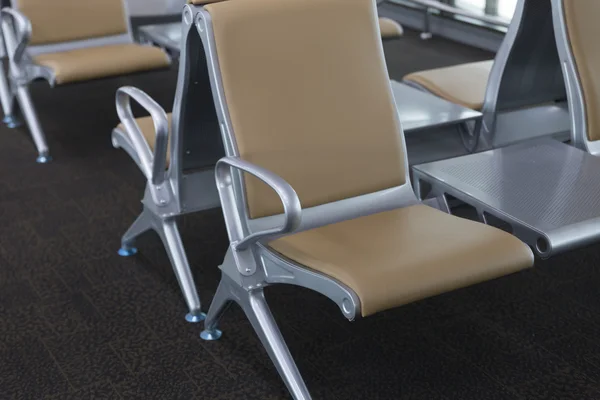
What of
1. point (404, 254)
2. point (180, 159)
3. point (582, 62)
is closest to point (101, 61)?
point (180, 159)

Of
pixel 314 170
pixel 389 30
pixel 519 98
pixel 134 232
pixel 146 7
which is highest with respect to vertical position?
pixel 314 170

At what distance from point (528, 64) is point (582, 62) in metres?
0.28

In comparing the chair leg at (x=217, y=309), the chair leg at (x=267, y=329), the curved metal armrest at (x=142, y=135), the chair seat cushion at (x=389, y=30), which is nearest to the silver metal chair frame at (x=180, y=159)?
the curved metal armrest at (x=142, y=135)

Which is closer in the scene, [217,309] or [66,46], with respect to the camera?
[217,309]

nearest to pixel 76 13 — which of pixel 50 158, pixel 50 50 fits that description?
pixel 50 50

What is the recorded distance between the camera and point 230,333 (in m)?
2.36

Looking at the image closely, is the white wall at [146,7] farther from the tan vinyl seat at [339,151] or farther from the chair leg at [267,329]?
the chair leg at [267,329]

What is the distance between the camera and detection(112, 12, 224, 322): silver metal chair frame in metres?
2.29

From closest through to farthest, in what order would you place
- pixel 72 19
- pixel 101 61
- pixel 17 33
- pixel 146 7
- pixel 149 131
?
pixel 149 131, pixel 101 61, pixel 17 33, pixel 72 19, pixel 146 7

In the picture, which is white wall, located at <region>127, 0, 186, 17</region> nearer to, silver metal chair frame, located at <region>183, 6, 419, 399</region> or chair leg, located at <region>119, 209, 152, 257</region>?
chair leg, located at <region>119, 209, 152, 257</region>

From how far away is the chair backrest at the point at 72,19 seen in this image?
12.4 feet

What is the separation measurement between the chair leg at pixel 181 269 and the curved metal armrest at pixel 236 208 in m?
0.46

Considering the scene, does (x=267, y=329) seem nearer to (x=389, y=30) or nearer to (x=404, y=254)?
(x=404, y=254)

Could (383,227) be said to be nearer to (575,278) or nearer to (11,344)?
(575,278)
